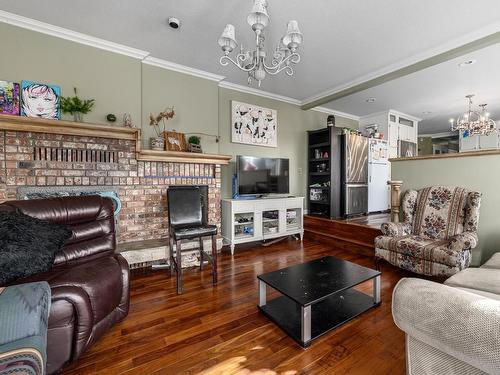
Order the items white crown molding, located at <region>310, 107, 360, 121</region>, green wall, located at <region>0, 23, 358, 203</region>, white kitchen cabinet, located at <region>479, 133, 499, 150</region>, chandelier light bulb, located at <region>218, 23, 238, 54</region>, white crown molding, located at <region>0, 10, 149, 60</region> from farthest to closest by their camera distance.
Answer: white kitchen cabinet, located at <region>479, 133, 499, 150</region> → white crown molding, located at <region>310, 107, 360, 121</region> → green wall, located at <region>0, 23, 358, 203</region> → white crown molding, located at <region>0, 10, 149, 60</region> → chandelier light bulb, located at <region>218, 23, 238, 54</region>

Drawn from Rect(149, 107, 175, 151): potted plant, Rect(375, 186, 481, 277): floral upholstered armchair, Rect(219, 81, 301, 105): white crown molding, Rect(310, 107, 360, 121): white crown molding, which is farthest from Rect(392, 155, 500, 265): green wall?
Rect(149, 107, 175, 151): potted plant

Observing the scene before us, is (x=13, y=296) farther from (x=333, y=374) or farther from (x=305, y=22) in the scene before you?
(x=305, y=22)

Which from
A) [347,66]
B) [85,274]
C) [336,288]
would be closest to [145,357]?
[85,274]

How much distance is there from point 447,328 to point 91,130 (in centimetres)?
308

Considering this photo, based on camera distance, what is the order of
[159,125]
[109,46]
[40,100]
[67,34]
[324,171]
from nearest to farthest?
1. [40,100]
2. [67,34]
3. [109,46]
4. [159,125]
5. [324,171]

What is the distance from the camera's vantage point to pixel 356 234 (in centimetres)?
350

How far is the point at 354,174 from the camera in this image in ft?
15.6

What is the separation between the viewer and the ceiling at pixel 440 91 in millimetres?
3193

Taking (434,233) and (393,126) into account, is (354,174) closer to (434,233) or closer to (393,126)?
(393,126)

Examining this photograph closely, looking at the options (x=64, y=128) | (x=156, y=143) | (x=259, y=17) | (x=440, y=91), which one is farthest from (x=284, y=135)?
(x=64, y=128)

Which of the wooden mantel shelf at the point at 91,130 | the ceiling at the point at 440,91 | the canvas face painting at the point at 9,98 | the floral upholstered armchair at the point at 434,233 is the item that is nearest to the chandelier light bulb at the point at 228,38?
the wooden mantel shelf at the point at 91,130

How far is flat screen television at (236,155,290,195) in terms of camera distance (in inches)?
142

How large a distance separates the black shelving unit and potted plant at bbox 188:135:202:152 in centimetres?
261

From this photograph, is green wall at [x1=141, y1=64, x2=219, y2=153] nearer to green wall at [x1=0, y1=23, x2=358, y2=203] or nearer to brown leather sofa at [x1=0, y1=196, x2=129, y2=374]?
green wall at [x1=0, y1=23, x2=358, y2=203]
